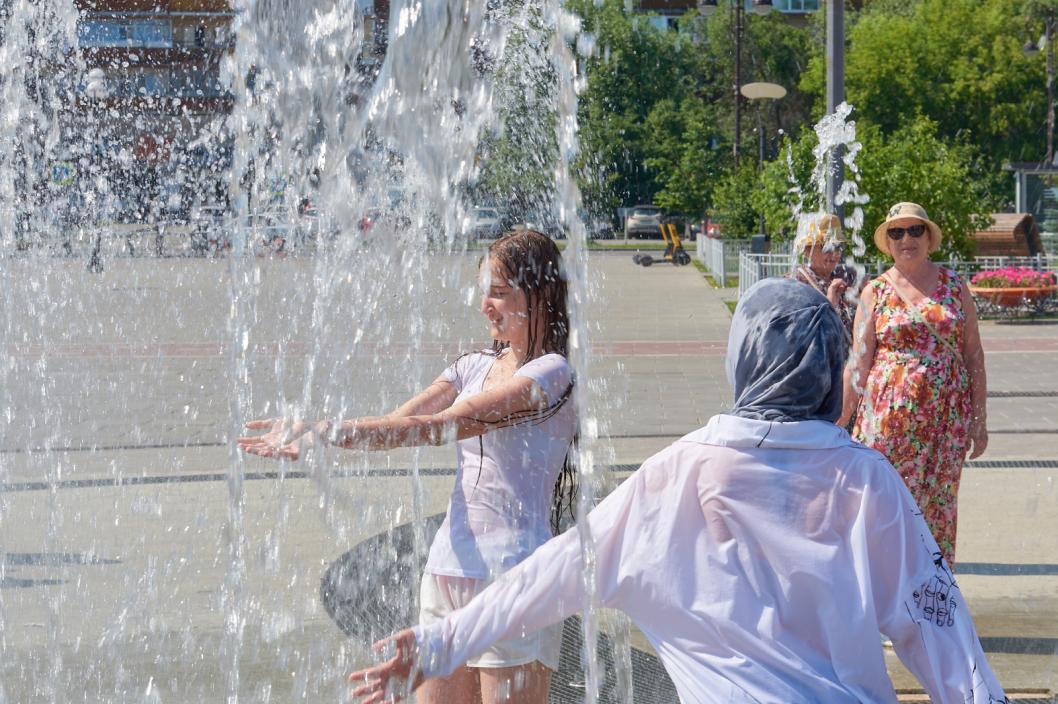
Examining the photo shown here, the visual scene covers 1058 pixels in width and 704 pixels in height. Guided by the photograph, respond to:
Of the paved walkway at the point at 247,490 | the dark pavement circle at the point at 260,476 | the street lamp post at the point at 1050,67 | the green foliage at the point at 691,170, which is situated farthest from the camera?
the street lamp post at the point at 1050,67

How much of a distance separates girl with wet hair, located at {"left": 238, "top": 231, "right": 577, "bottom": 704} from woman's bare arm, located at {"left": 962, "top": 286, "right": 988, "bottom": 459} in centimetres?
235

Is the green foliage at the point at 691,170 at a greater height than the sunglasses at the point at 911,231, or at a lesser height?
greater

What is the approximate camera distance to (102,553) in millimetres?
6262

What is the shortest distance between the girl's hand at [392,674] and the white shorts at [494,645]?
2.27 feet

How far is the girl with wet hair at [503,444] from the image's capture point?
9.41ft

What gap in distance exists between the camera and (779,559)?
2053 millimetres

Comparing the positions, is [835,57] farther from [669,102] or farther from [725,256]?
[669,102]

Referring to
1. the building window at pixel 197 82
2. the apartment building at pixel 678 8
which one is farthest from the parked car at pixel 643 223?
the apartment building at pixel 678 8

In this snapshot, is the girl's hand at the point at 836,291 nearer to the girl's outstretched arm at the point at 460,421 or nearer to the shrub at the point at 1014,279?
the girl's outstretched arm at the point at 460,421

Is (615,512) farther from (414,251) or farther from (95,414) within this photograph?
(414,251)

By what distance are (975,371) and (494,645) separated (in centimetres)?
275

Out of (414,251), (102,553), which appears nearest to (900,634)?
(102,553)

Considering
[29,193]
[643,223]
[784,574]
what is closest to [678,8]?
[643,223]

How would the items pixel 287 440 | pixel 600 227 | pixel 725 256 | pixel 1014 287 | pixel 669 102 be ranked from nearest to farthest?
pixel 287 440 < pixel 1014 287 < pixel 725 256 < pixel 669 102 < pixel 600 227
